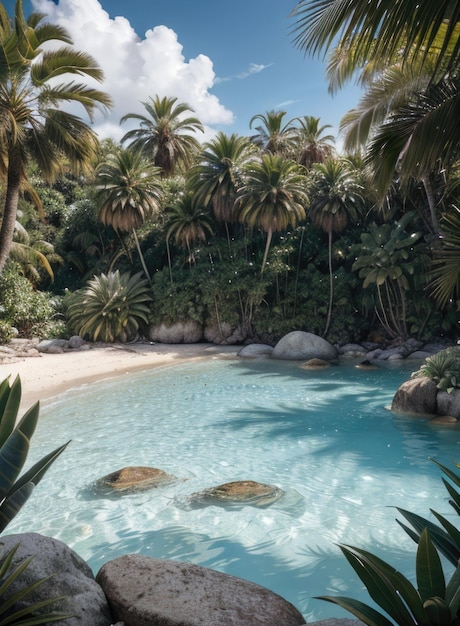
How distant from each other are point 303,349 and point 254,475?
11.6 meters

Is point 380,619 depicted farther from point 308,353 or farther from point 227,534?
point 308,353

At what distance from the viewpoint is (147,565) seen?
3.37 meters

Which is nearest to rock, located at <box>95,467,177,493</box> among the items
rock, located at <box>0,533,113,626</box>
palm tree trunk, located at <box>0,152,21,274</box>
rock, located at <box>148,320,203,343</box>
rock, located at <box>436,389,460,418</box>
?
rock, located at <box>0,533,113,626</box>

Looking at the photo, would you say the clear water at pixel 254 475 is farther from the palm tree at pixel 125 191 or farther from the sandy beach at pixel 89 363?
the palm tree at pixel 125 191

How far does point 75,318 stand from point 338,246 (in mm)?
11876

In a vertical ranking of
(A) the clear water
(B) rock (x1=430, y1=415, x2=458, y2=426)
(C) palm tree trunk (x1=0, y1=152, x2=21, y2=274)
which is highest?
(C) palm tree trunk (x1=0, y1=152, x2=21, y2=274)

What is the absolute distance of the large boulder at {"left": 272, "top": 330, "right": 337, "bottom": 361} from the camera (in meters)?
18.3

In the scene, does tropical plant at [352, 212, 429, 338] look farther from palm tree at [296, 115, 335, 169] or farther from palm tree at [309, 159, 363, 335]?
palm tree at [296, 115, 335, 169]

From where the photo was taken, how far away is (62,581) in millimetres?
2922

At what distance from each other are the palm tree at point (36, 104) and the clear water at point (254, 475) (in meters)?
5.93

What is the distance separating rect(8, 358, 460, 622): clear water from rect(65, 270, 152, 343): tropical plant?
7.98 meters

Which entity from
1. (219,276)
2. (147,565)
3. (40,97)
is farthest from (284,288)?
(147,565)

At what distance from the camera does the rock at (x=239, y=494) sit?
6045mm

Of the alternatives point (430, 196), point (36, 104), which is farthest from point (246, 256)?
point (36, 104)
